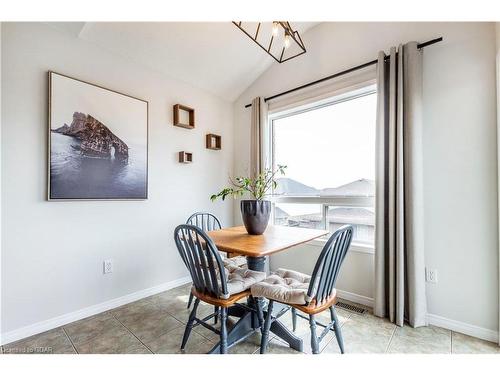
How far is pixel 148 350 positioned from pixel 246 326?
686 mm

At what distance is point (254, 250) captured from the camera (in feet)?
4.83

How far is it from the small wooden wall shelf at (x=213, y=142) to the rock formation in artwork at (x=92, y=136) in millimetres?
1067

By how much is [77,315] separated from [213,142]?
2223 mm

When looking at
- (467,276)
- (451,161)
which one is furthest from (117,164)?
(467,276)

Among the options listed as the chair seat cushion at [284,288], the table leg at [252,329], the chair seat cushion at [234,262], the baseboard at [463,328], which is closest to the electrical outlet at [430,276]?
the baseboard at [463,328]

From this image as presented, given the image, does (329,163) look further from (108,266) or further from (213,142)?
(108,266)

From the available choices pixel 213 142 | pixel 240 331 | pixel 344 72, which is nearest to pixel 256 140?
pixel 213 142

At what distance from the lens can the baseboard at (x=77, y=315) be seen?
1.85m

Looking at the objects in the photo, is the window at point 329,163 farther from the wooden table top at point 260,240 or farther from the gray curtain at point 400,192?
the wooden table top at point 260,240

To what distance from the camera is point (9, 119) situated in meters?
1.83
